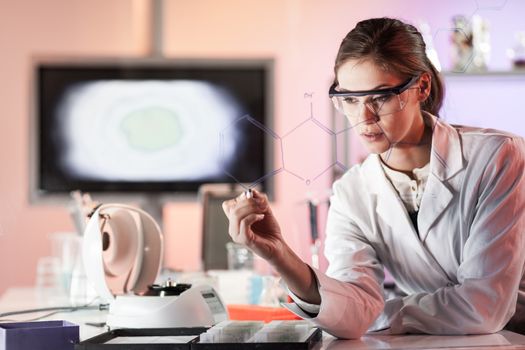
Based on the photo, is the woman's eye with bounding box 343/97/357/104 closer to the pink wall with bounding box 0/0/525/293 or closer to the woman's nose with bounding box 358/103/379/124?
the woman's nose with bounding box 358/103/379/124

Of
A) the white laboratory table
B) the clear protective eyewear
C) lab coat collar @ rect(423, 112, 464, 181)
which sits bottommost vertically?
the white laboratory table

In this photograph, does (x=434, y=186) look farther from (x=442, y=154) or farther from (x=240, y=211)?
(x=240, y=211)

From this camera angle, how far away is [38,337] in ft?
5.10

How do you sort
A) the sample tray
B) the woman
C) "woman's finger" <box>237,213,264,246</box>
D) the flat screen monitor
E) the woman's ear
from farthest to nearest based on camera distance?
the flat screen monitor < the woman's ear < the woman < "woman's finger" <box>237,213,264,246</box> < the sample tray

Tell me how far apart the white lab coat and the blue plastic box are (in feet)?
1.48

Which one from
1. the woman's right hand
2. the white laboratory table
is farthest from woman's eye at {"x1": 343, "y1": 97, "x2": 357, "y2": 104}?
the white laboratory table

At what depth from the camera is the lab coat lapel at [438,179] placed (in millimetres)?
1906

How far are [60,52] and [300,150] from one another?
3389 millimetres

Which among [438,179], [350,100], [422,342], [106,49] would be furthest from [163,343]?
[106,49]

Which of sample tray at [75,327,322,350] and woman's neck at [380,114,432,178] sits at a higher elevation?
woman's neck at [380,114,432,178]

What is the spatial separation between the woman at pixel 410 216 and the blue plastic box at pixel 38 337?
14.7 inches

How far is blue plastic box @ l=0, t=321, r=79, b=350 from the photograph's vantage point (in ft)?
5.04

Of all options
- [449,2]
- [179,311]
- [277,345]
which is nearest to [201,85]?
[449,2]

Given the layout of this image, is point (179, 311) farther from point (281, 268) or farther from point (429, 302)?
point (429, 302)
